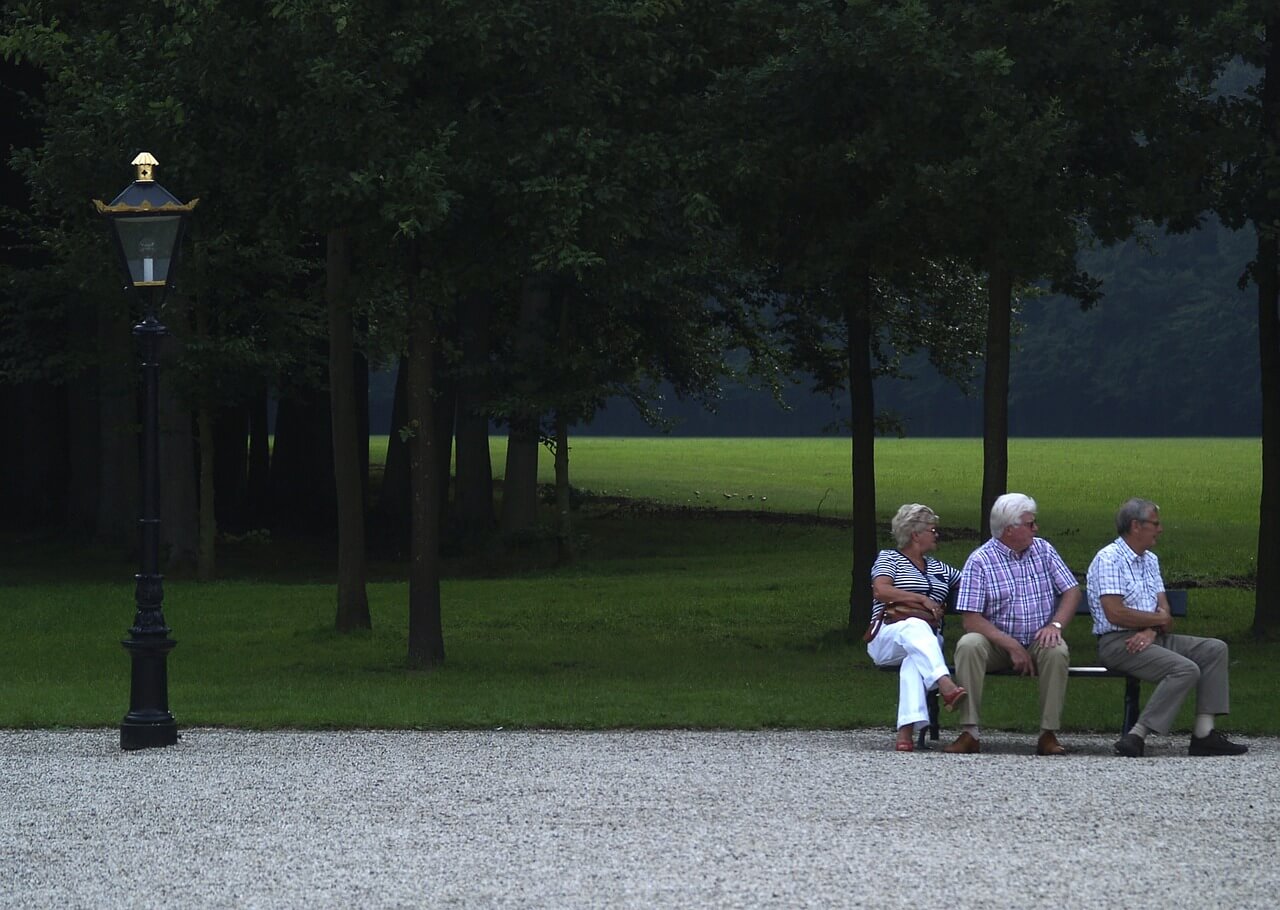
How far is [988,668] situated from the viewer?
401 inches

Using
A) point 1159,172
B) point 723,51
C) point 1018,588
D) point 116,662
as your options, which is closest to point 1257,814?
point 1018,588

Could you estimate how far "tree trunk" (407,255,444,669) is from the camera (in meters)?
14.4

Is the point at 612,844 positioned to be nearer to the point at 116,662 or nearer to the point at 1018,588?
the point at 1018,588

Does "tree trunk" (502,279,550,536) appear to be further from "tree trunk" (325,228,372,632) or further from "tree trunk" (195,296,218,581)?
"tree trunk" (325,228,372,632)

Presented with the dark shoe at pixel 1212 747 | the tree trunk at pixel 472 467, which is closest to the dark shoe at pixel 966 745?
the dark shoe at pixel 1212 747

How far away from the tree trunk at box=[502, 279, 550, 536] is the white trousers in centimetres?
1382

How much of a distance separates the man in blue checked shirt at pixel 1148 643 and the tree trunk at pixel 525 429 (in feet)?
47.2

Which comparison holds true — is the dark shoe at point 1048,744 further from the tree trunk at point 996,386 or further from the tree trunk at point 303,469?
the tree trunk at point 303,469

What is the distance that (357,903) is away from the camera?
654cm

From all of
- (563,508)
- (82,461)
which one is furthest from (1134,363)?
(563,508)

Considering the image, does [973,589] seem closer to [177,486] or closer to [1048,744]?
[1048,744]

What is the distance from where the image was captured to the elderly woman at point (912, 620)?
10.0 metres

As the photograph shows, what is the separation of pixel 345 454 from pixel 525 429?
9.28m

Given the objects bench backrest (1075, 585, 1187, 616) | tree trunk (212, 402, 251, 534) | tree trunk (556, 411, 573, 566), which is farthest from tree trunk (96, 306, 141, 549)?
bench backrest (1075, 585, 1187, 616)
